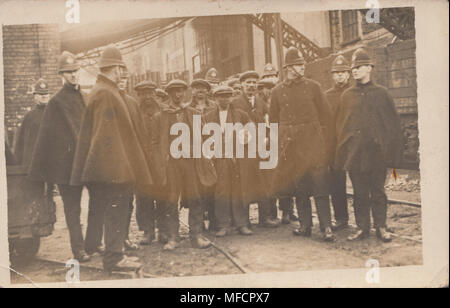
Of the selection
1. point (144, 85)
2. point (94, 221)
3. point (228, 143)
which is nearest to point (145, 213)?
point (94, 221)

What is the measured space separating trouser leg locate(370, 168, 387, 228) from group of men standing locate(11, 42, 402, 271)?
11mm

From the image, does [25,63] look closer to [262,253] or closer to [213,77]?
[213,77]

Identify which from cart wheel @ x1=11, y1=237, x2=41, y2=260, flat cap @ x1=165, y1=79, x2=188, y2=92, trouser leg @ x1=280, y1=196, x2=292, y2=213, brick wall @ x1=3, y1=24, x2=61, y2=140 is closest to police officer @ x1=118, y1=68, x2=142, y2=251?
flat cap @ x1=165, y1=79, x2=188, y2=92

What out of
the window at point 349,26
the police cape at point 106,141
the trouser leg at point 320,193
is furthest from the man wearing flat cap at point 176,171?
the window at point 349,26

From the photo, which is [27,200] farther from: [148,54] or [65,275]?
[148,54]

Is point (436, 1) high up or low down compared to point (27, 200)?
up

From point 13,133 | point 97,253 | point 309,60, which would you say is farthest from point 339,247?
point 13,133

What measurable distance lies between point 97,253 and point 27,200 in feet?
3.34

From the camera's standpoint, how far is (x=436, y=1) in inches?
171

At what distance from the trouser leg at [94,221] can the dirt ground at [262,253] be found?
0.11 metres

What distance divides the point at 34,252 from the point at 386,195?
13.4 ft

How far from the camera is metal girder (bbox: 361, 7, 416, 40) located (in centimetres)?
434

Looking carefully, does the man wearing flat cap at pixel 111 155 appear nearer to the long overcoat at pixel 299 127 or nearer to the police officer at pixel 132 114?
the police officer at pixel 132 114
